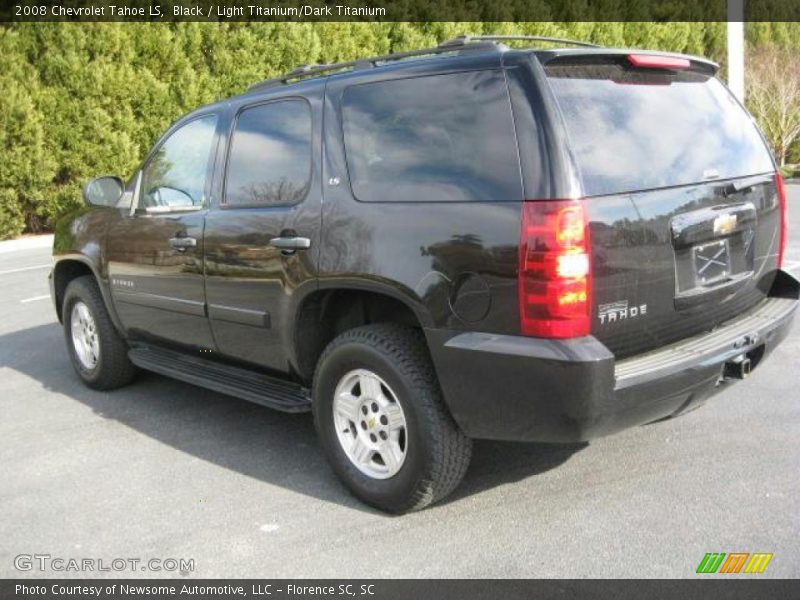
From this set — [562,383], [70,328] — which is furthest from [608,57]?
[70,328]

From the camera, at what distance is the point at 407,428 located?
3.38 metres

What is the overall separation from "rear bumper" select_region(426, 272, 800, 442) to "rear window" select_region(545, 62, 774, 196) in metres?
0.64

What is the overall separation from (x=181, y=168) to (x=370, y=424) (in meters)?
2.14

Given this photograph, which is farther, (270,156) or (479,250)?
(270,156)

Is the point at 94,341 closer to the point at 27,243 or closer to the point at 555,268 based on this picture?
the point at 555,268

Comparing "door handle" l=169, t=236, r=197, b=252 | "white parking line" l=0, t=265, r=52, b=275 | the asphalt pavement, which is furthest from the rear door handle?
"white parking line" l=0, t=265, r=52, b=275

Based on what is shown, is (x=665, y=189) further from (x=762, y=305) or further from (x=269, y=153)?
(x=269, y=153)

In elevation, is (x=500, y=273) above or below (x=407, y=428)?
above

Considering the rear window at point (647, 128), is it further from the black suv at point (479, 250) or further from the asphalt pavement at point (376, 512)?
the asphalt pavement at point (376, 512)

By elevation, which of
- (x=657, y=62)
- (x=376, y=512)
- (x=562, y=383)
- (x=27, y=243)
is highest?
(x=657, y=62)

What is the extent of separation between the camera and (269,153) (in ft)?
13.6
